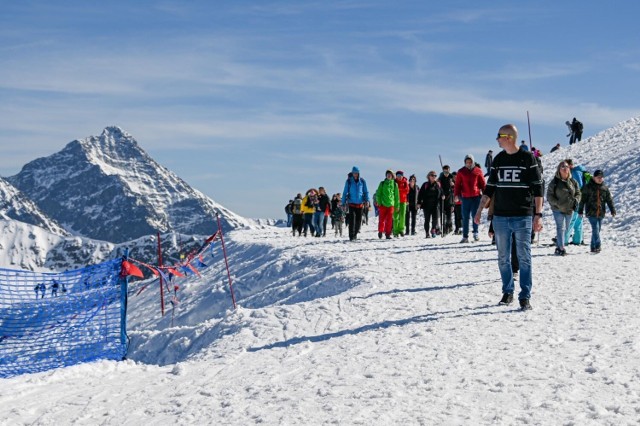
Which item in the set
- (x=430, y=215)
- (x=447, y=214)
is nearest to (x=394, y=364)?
(x=430, y=215)

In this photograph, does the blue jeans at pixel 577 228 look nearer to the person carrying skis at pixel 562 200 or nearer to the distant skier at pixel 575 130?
the person carrying skis at pixel 562 200

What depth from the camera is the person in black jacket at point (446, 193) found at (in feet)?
73.3

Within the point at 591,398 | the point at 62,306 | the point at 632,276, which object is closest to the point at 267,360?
the point at 591,398

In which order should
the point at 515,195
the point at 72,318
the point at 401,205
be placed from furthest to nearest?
1. the point at 401,205
2. the point at 72,318
3. the point at 515,195

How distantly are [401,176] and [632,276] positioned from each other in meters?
10.9

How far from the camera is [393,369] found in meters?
6.90

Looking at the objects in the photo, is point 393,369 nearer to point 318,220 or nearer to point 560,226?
point 560,226

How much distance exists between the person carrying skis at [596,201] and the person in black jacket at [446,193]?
19.8 feet

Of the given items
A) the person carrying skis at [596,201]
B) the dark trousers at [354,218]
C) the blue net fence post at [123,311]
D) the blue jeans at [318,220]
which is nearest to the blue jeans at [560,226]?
the person carrying skis at [596,201]

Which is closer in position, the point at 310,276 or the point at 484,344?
the point at 484,344

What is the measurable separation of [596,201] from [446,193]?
22.8 ft

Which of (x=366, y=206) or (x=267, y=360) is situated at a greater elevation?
(x=366, y=206)

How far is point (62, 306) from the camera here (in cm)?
1141

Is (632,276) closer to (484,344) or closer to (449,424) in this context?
(484,344)
